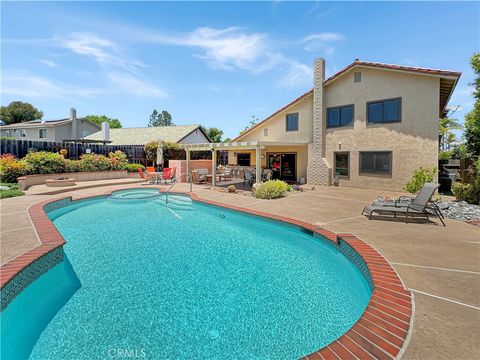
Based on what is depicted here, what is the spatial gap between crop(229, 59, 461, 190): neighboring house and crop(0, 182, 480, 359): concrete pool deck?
21.8ft

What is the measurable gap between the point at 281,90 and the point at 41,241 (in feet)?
91.1

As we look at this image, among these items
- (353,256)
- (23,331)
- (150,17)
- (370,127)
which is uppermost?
(150,17)

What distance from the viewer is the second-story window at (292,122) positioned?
19891 mm

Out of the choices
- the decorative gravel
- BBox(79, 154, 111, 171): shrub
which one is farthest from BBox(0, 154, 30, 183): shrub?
the decorative gravel

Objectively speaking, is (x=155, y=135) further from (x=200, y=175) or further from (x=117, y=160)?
(x=200, y=175)

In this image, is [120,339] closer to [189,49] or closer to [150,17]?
[150,17]

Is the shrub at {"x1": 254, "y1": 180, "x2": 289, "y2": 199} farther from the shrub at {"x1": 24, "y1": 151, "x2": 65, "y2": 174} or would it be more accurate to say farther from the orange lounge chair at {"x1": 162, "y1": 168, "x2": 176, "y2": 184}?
the shrub at {"x1": 24, "y1": 151, "x2": 65, "y2": 174}

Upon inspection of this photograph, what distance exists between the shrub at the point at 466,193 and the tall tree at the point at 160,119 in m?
106

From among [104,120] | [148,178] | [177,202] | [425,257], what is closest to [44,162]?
[148,178]

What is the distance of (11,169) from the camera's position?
15.0m

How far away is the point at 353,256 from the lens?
5.52 metres

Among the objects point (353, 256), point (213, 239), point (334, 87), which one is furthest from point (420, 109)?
point (213, 239)

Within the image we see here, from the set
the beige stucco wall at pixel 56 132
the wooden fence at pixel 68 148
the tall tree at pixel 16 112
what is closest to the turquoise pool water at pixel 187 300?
the wooden fence at pixel 68 148

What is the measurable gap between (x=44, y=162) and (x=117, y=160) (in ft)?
19.3
